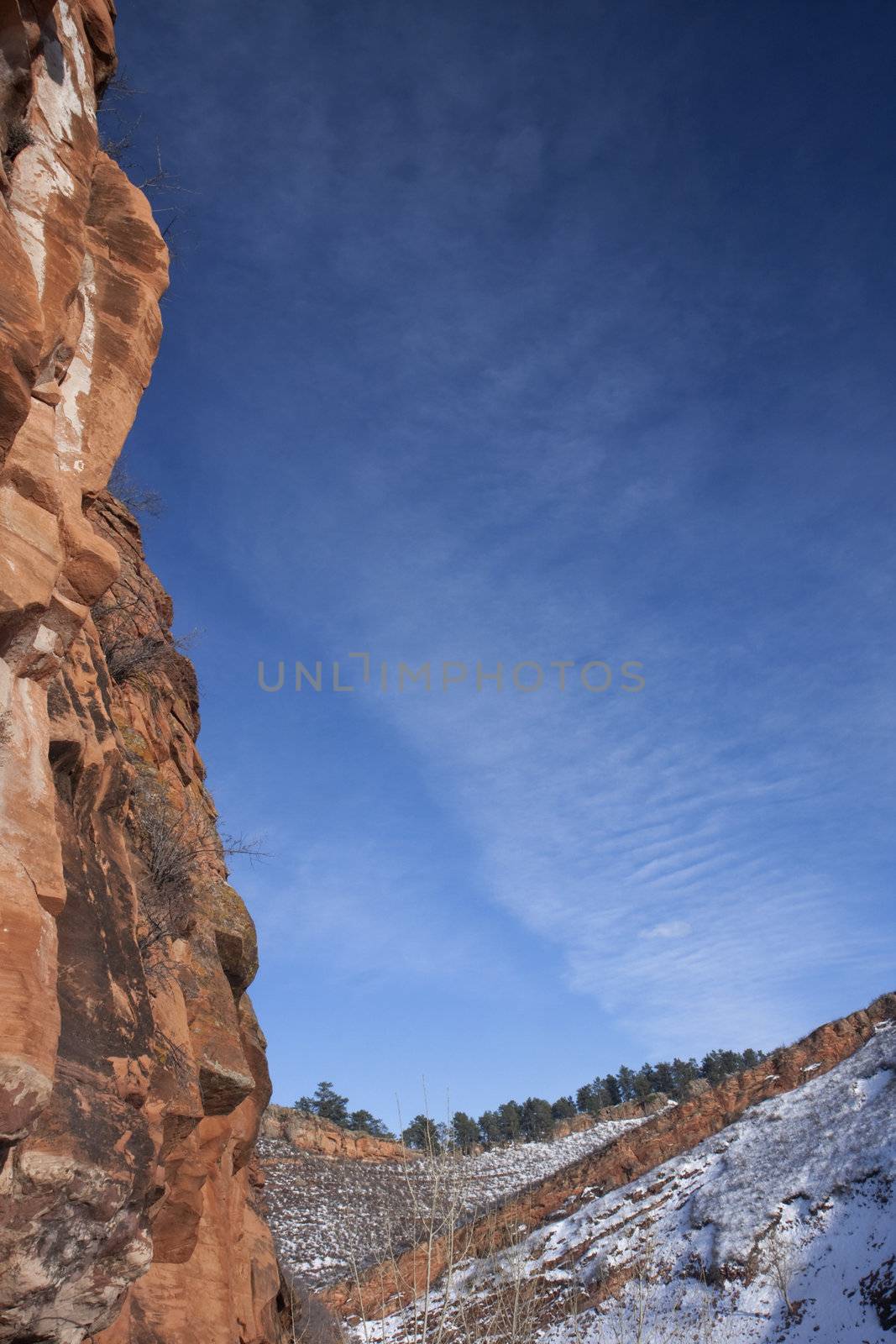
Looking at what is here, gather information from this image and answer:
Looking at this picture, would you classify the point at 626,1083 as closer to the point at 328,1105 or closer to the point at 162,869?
the point at 328,1105

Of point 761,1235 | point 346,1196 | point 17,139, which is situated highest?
point 17,139

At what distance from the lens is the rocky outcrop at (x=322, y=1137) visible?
63781mm

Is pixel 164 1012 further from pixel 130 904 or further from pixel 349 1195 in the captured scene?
pixel 349 1195

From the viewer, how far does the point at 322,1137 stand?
66.9m

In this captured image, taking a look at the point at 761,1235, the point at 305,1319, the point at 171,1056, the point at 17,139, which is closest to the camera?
the point at 17,139

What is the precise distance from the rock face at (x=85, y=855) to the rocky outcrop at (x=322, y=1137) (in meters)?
58.9

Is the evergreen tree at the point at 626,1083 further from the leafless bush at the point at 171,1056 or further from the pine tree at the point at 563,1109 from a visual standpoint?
the leafless bush at the point at 171,1056

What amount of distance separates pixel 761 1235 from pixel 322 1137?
48.5 metres

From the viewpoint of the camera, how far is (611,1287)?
27219 millimetres

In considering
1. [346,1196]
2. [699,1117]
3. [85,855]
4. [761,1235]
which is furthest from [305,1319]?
[699,1117]

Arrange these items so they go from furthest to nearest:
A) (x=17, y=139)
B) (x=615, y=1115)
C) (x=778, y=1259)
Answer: (x=615, y=1115)
(x=778, y=1259)
(x=17, y=139)

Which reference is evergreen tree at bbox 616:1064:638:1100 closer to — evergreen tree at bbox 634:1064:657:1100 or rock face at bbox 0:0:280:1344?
evergreen tree at bbox 634:1064:657:1100

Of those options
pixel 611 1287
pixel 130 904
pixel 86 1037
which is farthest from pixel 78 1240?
pixel 611 1287

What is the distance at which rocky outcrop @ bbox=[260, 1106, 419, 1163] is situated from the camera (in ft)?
209
